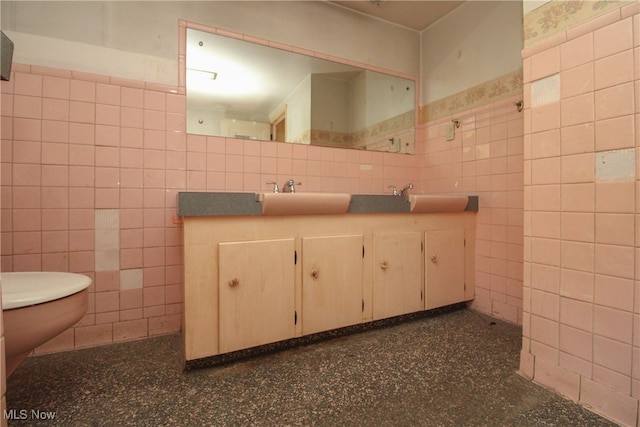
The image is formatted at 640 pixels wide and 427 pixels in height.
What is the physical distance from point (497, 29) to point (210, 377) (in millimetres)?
2754

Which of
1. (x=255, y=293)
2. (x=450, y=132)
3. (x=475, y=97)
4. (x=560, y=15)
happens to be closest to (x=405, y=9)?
(x=475, y=97)

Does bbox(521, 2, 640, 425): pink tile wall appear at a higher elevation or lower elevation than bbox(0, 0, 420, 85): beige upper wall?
lower

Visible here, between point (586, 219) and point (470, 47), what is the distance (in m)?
1.66

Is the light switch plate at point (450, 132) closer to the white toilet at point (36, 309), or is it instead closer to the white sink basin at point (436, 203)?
the white sink basin at point (436, 203)

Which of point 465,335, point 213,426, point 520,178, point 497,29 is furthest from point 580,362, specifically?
point 497,29

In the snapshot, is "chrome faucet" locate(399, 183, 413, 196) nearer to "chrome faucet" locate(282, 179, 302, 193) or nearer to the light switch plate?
the light switch plate

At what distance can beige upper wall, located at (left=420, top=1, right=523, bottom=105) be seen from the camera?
6.49ft

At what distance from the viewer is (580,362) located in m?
1.18

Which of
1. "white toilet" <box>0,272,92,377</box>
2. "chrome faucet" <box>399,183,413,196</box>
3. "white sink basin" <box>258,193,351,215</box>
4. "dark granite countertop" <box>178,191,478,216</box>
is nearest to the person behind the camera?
"white toilet" <box>0,272,92,377</box>

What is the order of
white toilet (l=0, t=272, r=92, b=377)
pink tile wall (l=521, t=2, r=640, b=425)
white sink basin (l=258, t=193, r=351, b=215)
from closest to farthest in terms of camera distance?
white toilet (l=0, t=272, r=92, b=377)
pink tile wall (l=521, t=2, r=640, b=425)
white sink basin (l=258, t=193, r=351, b=215)

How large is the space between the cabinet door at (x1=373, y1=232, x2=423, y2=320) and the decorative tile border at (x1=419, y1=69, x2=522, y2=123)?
3.61ft

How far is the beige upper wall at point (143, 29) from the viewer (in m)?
1.56

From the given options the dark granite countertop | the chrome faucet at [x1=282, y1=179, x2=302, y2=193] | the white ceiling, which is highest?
the white ceiling


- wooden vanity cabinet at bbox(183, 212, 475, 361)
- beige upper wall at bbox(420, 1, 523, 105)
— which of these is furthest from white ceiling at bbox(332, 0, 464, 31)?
wooden vanity cabinet at bbox(183, 212, 475, 361)
